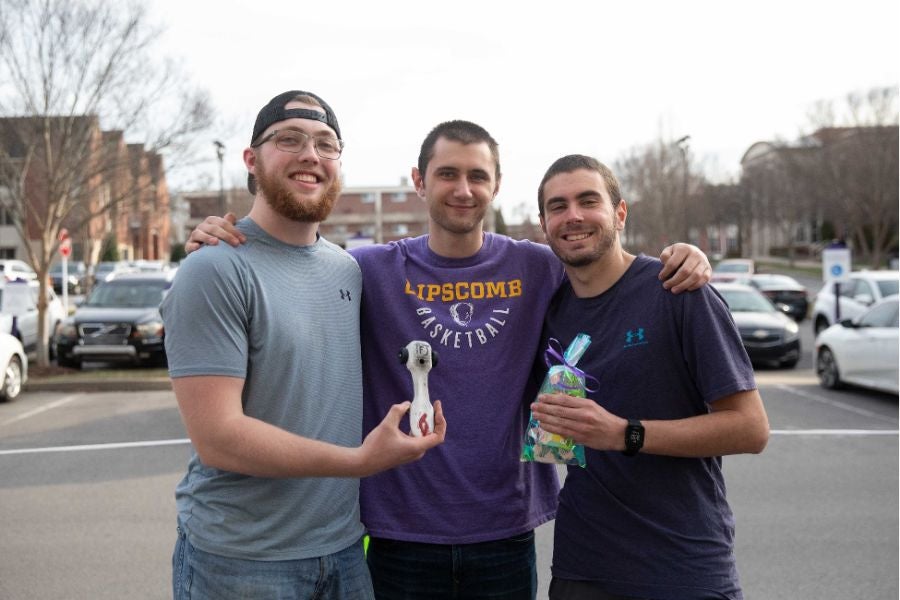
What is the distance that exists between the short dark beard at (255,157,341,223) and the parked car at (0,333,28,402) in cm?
1100

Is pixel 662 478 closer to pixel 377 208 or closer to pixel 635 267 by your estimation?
pixel 635 267

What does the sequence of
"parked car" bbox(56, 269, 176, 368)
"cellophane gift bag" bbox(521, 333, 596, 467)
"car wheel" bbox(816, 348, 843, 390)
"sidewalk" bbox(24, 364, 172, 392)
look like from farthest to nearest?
"parked car" bbox(56, 269, 176, 368) → "sidewalk" bbox(24, 364, 172, 392) → "car wheel" bbox(816, 348, 843, 390) → "cellophane gift bag" bbox(521, 333, 596, 467)

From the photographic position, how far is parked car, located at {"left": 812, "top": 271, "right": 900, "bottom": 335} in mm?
18062

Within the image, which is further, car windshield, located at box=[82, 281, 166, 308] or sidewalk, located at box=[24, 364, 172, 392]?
car windshield, located at box=[82, 281, 166, 308]

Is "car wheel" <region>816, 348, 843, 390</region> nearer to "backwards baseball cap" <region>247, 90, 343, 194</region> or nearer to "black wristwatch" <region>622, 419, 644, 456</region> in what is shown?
"black wristwatch" <region>622, 419, 644, 456</region>

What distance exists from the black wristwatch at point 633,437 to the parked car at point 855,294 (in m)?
17.4

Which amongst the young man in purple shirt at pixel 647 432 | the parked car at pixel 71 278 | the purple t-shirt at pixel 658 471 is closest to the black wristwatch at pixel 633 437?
the young man in purple shirt at pixel 647 432

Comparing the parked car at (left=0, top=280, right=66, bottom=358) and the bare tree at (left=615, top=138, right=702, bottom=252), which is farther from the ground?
the bare tree at (left=615, top=138, right=702, bottom=252)

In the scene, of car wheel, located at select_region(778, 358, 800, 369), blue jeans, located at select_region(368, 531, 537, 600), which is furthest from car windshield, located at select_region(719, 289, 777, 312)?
blue jeans, located at select_region(368, 531, 537, 600)

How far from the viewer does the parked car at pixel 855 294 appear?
18.1 metres

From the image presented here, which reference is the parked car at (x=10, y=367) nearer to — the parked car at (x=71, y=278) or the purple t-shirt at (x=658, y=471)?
the purple t-shirt at (x=658, y=471)

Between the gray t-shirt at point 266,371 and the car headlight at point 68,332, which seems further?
the car headlight at point 68,332

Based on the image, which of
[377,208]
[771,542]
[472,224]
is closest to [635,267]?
[472,224]

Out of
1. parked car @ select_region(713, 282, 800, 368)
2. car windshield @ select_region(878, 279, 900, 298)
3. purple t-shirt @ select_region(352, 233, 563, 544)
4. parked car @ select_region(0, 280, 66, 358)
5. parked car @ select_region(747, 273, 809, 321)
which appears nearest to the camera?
purple t-shirt @ select_region(352, 233, 563, 544)
